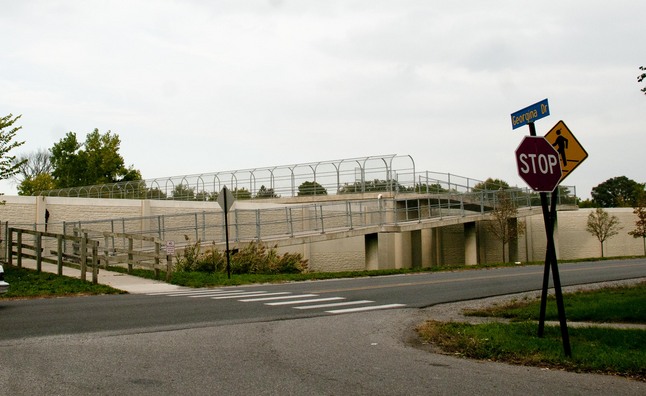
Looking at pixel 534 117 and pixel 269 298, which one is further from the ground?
pixel 534 117

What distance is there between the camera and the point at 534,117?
9.21 m

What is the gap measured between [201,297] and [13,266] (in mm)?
9189

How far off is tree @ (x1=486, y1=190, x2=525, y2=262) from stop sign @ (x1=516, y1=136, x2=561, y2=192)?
30.0 meters

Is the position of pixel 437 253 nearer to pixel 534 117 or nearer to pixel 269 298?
pixel 269 298

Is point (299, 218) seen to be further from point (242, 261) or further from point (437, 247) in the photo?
point (242, 261)

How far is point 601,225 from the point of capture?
1649 inches

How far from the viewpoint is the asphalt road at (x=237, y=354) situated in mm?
6387

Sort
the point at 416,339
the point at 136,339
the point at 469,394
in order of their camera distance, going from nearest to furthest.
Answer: the point at 469,394
the point at 136,339
the point at 416,339

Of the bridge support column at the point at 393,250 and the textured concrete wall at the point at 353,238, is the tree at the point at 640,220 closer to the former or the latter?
the textured concrete wall at the point at 353,238

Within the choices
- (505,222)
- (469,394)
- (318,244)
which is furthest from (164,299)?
(505,222)

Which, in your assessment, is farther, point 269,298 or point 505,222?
point 505,222

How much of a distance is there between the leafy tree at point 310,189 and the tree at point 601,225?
56.8ft

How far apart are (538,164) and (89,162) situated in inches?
1913

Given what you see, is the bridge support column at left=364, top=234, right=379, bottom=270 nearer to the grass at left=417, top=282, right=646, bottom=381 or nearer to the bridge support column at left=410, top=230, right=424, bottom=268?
the bridge support column at left=410, top=230, right=424, bottom=268
